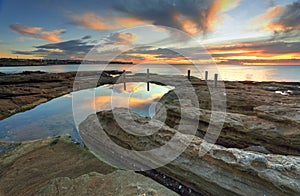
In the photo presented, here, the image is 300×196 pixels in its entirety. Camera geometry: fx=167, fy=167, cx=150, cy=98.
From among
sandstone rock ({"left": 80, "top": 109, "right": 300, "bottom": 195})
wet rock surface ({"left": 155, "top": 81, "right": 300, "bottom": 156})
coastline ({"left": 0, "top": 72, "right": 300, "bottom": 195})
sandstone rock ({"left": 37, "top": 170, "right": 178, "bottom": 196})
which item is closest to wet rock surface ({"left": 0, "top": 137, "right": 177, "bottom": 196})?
sandstone rock ({"left": 37, "top": 170, "right": 178, "bottom": 196})

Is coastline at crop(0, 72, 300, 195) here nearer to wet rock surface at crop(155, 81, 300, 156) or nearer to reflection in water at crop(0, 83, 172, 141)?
wet rock surface at crop(155, 81, 300, 156)

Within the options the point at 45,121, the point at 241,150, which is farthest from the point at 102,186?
the point at 45,121

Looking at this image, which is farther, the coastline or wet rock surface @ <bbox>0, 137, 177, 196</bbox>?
wet rock surface @ <bbox>0, 137, 177, 196</bbox>

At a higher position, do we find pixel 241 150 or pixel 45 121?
pixel 241 150

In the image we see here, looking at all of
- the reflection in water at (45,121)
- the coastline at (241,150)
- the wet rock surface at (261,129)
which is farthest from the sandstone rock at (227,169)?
the reflection in water at (45,121)

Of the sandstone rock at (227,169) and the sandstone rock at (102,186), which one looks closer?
the sandstone rock at (227,169)

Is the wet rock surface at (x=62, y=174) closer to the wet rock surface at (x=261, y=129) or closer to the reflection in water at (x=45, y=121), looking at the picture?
the reflection in water at (x=45, y=121)

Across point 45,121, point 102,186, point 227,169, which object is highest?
point 227,169

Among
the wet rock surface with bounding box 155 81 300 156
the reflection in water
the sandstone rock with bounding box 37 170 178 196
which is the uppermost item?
the wet rock surface with bounding box 155 81 300 156

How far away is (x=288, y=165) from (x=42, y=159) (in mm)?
7218

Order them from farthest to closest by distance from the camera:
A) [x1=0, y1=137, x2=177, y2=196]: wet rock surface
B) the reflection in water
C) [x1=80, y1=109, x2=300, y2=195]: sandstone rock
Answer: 1. the reflection in water
2. [x1=0, y1=137, x2=177, y2=196]: wet rock surface
3. [x1=80, y1=109, x2=300, y2=195]: sandstone rock

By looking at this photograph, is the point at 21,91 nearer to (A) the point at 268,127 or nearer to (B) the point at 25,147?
(B) the point at 25,147

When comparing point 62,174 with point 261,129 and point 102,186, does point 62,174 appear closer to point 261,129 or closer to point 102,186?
point 102,186

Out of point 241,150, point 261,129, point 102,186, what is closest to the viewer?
point 102,186
